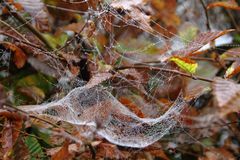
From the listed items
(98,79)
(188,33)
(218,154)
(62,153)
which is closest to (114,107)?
(98,79)

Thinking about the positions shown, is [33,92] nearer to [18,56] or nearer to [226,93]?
[18,56]

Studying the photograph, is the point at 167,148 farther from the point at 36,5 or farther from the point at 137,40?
the point at 36,5

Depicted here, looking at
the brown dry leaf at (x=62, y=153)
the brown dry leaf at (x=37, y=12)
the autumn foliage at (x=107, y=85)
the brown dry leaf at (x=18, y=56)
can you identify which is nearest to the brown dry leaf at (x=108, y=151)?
the autumn foliage at (x=107, y=85)

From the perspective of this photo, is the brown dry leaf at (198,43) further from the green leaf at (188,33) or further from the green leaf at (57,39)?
the green leaf at (57,39)

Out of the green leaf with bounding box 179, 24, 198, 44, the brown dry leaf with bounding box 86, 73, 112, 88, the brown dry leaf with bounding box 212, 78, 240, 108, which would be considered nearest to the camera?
the brown dry leaf with bounding box 212, 78, 240, 108

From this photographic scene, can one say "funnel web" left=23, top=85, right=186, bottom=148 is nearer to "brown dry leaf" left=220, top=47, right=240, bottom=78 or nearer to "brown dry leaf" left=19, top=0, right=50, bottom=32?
"brown dry leaf" left=220, top=47, right=240, bottom=78

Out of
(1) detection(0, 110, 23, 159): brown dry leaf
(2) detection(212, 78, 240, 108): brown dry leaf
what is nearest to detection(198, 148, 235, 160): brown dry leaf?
(2) detection(212, 78, 240, 108): brown dry leaf
